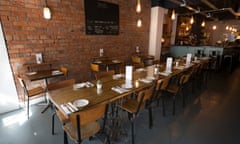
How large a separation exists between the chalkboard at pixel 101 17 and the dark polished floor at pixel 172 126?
8.02 feet

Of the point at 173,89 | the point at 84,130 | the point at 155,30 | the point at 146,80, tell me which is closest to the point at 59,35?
the point at 146,80

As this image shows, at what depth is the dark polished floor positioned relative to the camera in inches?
77.8

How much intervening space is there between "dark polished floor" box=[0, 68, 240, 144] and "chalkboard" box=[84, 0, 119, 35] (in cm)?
244

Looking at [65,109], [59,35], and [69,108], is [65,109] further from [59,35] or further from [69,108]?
[59,35]

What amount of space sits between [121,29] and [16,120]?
370cm

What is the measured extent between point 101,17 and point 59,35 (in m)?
1.35

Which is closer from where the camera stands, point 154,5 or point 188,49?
point 154,5

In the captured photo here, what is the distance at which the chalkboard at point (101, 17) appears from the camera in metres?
3.70

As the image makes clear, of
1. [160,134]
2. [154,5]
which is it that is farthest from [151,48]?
[160,134]

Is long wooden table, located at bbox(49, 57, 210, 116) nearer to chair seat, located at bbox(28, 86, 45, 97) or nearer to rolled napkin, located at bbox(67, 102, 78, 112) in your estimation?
rolled napkin, located at bbox(67, 102, 78, 112)

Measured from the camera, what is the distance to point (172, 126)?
227cm

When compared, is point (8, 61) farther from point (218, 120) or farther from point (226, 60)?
point (226, 60)

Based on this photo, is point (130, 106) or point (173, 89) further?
point (173, 89)

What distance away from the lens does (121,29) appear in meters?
4.62
